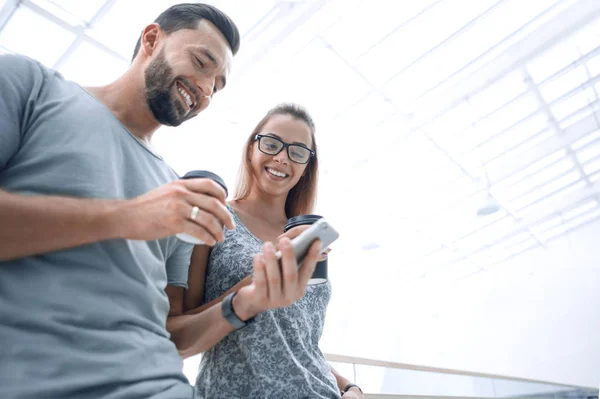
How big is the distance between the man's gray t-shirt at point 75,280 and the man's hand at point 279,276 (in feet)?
0.65

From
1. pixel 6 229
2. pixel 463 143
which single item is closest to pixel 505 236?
pixel 463 143

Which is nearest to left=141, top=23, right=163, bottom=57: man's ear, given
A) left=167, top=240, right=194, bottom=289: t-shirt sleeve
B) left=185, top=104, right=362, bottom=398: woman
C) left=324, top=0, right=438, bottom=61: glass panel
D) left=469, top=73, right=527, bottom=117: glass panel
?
left=185, top=104, right=362, bottom=398: woman

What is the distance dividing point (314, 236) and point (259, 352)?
1.25 ft

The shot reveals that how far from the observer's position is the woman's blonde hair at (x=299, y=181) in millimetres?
1590

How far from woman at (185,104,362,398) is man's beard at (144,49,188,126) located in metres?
0.34

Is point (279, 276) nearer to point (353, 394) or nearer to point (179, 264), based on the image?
point (179, 264)

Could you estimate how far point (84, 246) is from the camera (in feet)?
2.82

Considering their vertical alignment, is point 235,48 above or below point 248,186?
above

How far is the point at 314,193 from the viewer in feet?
5.52

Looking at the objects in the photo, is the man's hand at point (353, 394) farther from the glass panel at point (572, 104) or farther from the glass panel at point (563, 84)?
the glass panel at point (572, 104)

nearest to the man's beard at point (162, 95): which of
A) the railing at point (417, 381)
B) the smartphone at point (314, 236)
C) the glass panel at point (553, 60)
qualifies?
the smartphone at point (314, 236)

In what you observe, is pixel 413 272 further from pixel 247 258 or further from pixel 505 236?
pixel 247 258

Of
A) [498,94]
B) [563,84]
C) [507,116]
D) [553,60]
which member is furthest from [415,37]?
[563,84]

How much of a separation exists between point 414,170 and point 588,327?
6637 millimetres
